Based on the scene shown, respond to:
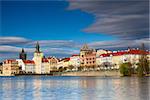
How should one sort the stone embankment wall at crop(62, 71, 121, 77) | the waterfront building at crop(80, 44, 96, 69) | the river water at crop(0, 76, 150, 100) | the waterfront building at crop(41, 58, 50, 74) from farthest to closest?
the waterfront building at crop(41, 58, 50, 74) < the waterfront building at crop(80, 44, 96, 69) < the stone embankment wall at crop(62, 71, 121, 77) < the river water at crop(0, 76, 150, 100)

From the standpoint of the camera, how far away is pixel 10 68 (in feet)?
351

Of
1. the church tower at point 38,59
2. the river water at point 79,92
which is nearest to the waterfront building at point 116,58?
the church tower at point 38,59

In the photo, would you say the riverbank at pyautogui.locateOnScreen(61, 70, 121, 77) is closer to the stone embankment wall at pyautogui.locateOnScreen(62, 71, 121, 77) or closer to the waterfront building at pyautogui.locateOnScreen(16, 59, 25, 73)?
the stone embankment wall at pyautogui.locateOnScreen(62, 71, 121, 77)

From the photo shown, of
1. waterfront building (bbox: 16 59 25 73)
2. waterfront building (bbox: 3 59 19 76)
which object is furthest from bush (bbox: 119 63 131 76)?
waterfront building (bbox: 16 59 25 73)

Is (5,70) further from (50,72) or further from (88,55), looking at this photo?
(88,55)

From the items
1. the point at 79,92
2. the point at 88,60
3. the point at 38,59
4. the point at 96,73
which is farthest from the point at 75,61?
the point at 79,92

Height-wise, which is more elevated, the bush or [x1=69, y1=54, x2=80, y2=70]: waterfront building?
[x1=69, y1=54, x2=80, y2=70]: waterfront building

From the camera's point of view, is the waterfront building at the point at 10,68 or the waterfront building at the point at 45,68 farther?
the waterfront building at the point at 10,68

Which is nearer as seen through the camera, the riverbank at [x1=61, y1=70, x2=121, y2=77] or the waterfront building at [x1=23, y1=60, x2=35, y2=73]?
the riverbank at [x1=61, y1=70, x2=121, y2=77]

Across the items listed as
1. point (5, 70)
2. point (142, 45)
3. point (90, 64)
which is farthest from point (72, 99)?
point (5, 70)

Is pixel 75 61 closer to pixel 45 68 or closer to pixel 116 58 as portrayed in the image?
pixel 45 68

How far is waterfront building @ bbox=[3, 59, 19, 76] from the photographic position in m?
107

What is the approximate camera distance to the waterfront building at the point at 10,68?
10662 centimetres

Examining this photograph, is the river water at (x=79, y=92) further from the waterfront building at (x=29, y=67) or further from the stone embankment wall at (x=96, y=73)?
the waterfront building at (x=29, y=67)
